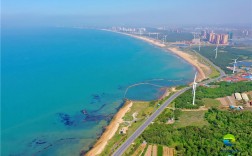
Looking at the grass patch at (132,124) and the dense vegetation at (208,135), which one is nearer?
the dense vegetation at (208,135)

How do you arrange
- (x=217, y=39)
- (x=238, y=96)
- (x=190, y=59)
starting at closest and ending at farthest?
(x=238, y=96), (x=190, y=59), (x=217, y=39)

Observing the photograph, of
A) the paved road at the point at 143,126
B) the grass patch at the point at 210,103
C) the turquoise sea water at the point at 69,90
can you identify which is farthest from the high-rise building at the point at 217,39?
the grass patch at the point at 210,103

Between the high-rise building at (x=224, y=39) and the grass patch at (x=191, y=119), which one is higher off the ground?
the high-rise building at (x=224, y=39)

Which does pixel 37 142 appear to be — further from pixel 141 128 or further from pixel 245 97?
pixel 245 97

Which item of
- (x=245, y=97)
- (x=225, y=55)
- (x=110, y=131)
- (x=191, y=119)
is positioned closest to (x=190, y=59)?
(x=225, y=55)

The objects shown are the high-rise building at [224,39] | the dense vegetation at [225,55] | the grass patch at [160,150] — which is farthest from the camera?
the high-rise building at [224,39]

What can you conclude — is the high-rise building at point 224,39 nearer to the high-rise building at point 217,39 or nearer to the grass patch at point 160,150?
the high-rise building at point 217,39

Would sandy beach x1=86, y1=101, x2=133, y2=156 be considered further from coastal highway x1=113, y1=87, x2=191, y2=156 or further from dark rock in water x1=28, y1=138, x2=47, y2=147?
dark rock in water x1=28, y1=138, x2=47, y2=147
